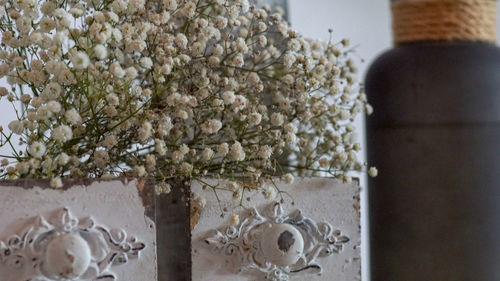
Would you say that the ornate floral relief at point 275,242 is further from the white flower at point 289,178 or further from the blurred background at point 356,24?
the blurred background at point 356,24

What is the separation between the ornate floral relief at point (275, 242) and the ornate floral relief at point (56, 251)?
0.14 m

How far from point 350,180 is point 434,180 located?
331 millimetres

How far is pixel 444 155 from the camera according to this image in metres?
1.12

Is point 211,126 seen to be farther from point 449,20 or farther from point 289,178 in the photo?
point 449,20

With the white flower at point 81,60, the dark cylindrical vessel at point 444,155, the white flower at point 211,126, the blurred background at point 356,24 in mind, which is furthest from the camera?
the blurred background at point 356,24

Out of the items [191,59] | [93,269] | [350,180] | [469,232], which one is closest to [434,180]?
[469,232]

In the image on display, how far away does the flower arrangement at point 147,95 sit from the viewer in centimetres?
72

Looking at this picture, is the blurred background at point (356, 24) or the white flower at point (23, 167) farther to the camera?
the blurred background at point (356, 24)

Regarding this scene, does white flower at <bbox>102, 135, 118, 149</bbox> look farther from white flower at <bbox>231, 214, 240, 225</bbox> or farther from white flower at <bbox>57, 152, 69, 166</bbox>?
white flower at <bbox>231, 214, 240, 225</bbox>

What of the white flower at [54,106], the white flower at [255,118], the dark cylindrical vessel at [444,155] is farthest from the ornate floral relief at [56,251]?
the dark cylindrical vessel at [444,155]

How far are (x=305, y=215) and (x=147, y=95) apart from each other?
0.25 m

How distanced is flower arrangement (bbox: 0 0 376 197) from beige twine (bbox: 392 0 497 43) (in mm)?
324

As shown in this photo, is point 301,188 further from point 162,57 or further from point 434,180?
point 434,180

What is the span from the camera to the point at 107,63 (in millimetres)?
812
